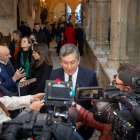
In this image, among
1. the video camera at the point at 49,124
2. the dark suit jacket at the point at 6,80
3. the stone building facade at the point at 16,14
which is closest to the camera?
the video camera at the point at 49,124

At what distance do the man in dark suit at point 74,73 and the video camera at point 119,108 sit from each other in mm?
721

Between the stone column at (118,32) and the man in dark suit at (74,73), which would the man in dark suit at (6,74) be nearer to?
the man in dark suit at (74,73)

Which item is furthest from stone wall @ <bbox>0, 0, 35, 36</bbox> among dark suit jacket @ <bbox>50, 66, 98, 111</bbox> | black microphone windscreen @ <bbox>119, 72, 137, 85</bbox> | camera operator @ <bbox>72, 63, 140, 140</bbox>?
black microphone windscreen @ <bbox>119, 72, 137, 85</bbox>

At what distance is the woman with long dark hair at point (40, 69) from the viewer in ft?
10.6

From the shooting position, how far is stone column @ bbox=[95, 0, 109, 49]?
8484mm

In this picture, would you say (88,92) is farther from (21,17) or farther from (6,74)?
(21,17)

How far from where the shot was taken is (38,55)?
3.42 metres

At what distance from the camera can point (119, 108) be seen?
136 centimetres

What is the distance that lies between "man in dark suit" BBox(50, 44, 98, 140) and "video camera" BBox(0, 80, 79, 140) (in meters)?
0.82

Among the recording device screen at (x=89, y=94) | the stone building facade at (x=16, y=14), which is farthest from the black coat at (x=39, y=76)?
the stone building facade at (x=16, y=14)

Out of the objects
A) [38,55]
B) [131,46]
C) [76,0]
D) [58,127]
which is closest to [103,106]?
[58,127]

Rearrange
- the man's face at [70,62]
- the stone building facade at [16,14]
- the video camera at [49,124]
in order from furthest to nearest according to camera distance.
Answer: the stone building facade at [16,14], the man's face at [70,62], the video camera at [49,124]

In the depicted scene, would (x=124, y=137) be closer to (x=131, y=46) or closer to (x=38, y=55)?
(x=38, y=55)

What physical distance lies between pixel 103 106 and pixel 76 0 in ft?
91.2
